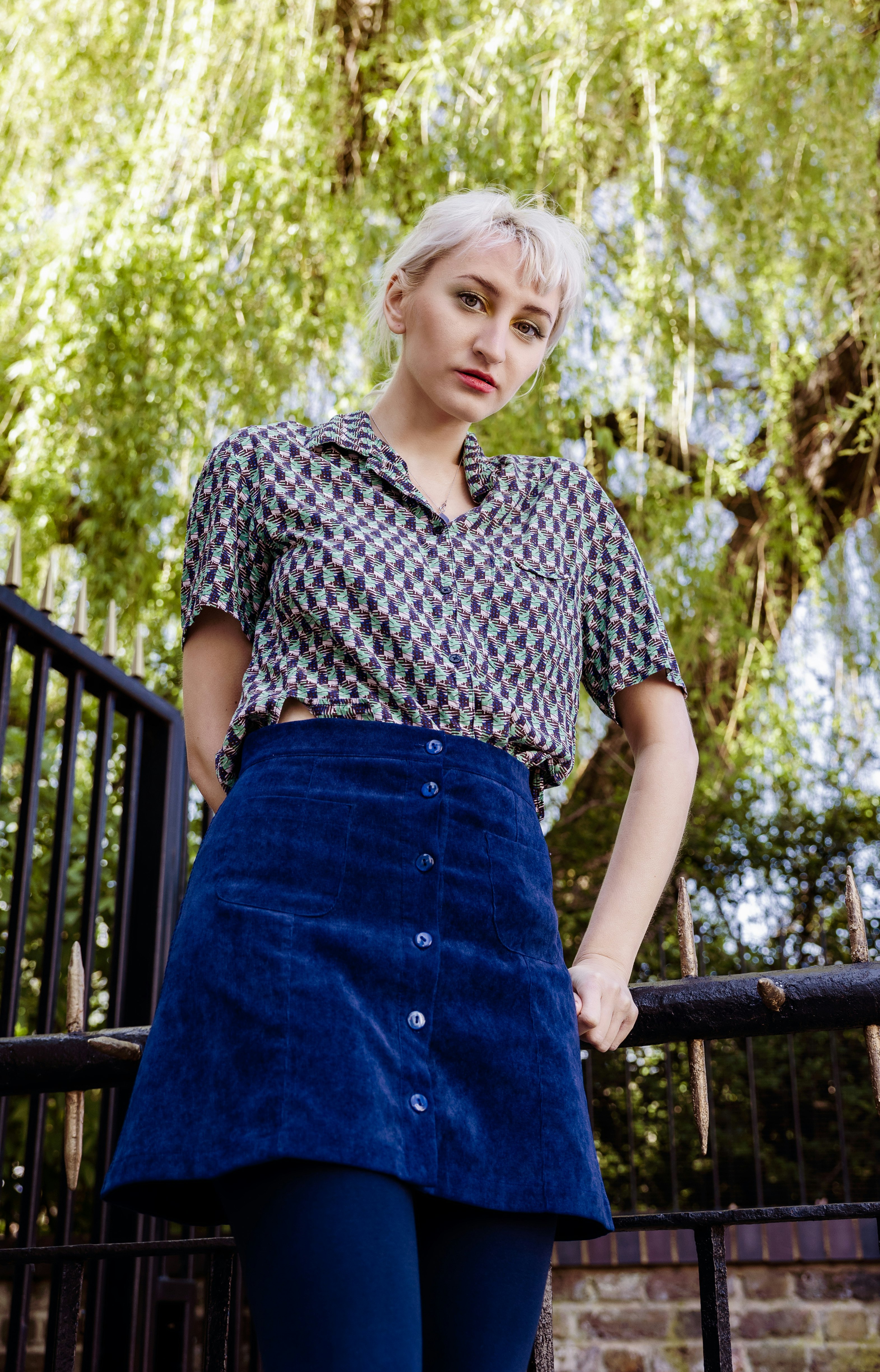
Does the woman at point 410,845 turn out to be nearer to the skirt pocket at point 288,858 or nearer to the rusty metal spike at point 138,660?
the skirt pocket at point 288,858

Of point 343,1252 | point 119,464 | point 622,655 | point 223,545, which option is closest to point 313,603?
→ point 223,545

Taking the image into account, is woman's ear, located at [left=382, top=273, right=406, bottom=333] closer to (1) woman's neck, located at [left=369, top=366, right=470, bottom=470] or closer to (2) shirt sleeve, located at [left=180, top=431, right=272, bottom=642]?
(1) woman's neck, located at [left=369, top=366, right=470, bottom=470]

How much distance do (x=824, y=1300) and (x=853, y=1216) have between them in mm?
3025

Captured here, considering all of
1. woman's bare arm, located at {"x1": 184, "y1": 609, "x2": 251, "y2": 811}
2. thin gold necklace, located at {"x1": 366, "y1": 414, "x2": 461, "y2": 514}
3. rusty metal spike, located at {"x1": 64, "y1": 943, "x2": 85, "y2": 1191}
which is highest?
thin gold necklace, located at {"x1": 366, "y1": 414, "x2": 461, "y2": 514}

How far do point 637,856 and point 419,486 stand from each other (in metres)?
0.44

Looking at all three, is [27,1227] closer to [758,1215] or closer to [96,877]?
[96,877]

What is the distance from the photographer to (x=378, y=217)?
15.0 ft

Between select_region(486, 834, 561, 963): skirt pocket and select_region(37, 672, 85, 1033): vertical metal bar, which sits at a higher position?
select_region(37, 672, 85, 1033): vertical metal bar

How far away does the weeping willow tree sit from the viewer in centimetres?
407

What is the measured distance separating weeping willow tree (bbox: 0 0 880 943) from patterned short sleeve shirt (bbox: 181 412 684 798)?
2894 millimetres

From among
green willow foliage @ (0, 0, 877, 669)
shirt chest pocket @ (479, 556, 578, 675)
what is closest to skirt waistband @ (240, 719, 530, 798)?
shirt chest pocket @ (479, 556, 578, 675)

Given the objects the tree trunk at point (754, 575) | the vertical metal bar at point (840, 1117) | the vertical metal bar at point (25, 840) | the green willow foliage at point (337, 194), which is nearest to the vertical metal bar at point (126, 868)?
the vertical metal bar at point (25, 840)

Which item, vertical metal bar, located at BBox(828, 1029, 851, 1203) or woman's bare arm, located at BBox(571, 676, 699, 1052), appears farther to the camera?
vertical metal bar, located at BBox(828, 1029, 851, 1203)

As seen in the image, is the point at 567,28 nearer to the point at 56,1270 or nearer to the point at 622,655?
the point at 622,655
